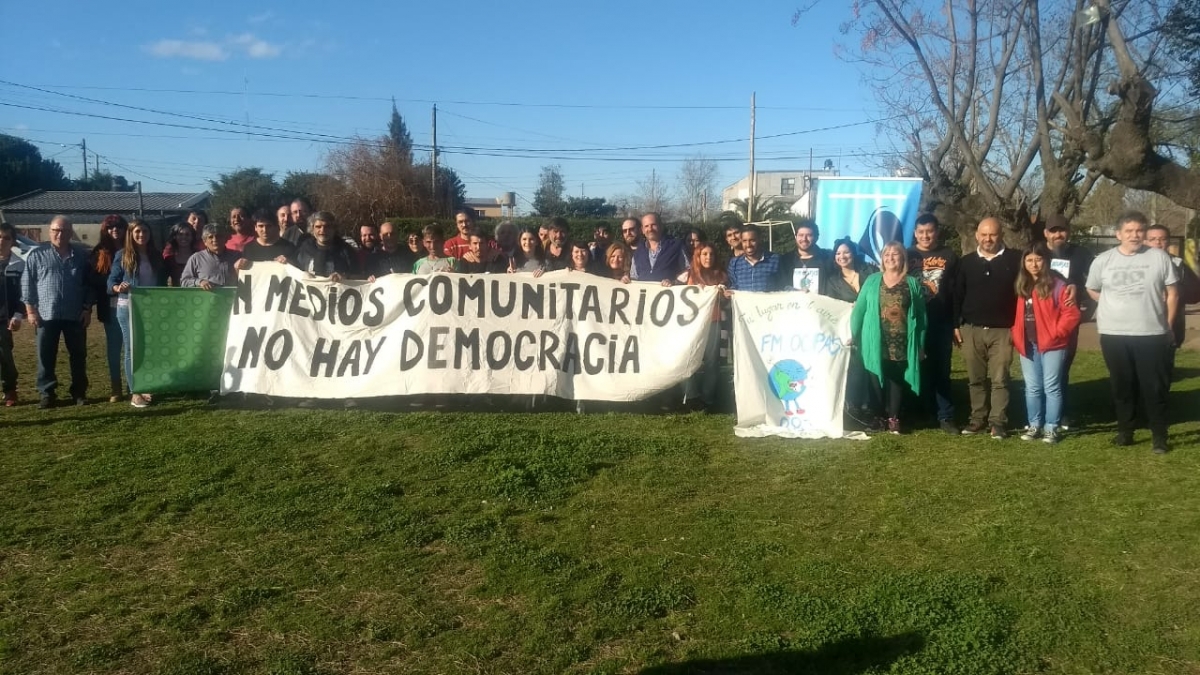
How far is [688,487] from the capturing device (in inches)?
221

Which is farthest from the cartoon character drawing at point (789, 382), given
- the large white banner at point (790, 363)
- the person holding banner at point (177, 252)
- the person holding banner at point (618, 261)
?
the person holding banner at point (177, 252)

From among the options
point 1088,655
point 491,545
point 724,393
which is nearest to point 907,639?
point 1088,655

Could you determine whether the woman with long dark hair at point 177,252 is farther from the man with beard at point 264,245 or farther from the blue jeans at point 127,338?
the man with beard at point 264,245

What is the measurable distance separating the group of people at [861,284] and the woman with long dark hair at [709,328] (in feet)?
0.04

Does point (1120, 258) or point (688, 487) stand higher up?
point (1120, 258)

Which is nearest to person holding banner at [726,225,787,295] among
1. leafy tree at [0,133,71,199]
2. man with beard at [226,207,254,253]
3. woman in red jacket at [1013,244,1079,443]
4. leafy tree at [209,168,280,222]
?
woman in red jacket at [1013,244,1079,443]

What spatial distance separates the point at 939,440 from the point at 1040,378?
93 centimetres

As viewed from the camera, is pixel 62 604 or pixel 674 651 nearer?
pixel 674 651

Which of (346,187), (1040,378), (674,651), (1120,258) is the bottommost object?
(674,651)

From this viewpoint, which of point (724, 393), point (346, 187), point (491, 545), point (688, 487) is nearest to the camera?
point (491, 545)

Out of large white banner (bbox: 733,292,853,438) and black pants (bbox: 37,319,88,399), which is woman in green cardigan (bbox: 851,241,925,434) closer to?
large white banner (bbox: 733,292,853,438)

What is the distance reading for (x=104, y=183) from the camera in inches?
2803

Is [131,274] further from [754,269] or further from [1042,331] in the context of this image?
[1042,331]

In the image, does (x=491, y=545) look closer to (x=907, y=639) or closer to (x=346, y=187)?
(x=907, y=639)
